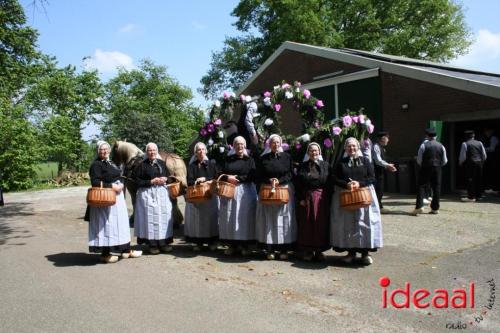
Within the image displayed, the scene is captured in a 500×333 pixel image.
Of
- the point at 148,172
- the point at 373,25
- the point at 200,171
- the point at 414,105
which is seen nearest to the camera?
the point at 148,172

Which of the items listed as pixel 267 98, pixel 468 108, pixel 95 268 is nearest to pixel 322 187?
pixel 267 98

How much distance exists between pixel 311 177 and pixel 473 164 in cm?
710

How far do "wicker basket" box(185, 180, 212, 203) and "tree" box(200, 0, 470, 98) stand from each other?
26932 millimetres

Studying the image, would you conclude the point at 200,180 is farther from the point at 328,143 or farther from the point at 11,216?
the point at 11,216

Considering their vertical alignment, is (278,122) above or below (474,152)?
above

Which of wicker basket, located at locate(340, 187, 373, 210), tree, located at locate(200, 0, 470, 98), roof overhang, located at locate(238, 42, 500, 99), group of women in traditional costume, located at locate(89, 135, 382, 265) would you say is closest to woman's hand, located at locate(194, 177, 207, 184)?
group of women in traditional costume, located at locate(89, 135, 382, 265)

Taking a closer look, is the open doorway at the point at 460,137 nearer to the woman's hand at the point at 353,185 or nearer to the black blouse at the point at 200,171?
the woman's hand at the point at 353,185

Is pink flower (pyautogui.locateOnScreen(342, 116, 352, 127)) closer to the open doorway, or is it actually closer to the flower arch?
the flower arch

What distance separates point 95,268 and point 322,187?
138 inches

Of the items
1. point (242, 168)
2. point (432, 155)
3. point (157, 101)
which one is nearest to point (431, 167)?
point (432, 155)

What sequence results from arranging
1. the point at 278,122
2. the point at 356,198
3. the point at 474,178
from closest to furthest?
the point at 356,198, the point at 278,122, the point at 474,178

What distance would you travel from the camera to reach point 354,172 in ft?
20.3

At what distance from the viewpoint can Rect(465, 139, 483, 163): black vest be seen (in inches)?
453

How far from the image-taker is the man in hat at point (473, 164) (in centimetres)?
1152
